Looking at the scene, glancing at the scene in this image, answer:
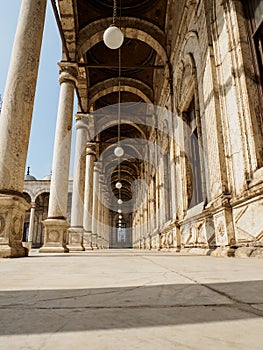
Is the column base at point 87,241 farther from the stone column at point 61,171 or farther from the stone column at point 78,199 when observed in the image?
the stone column at point 61,171

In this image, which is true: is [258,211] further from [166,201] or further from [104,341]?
[166,201]

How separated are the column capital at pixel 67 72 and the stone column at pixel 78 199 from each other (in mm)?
3611

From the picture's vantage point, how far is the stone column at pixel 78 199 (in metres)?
10.5

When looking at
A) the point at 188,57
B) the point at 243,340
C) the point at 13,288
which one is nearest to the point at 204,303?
the point at 243,340

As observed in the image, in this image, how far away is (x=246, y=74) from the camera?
4145 millimetres

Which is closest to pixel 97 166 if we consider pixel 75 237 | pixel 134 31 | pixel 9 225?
pixel 75 237

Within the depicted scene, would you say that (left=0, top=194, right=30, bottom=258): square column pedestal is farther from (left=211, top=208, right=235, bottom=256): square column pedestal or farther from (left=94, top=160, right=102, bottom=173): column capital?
(left=94, top=160, right=102, bottom=173): column capital

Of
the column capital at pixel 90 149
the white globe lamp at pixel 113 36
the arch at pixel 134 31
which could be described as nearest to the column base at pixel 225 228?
the white globe lamp at pixel 113 36

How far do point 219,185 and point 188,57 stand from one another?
403cm

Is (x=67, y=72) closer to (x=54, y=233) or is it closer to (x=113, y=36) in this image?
(x=113, y=36)

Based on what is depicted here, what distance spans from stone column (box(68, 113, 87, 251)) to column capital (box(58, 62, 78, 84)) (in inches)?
142

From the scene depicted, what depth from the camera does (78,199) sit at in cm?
1071

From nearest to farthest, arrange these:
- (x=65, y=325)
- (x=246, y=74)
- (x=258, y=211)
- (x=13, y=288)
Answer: (x=65, y=325) < (x=13, y=288) < (x=258, y=211) < (x=246, y=74)

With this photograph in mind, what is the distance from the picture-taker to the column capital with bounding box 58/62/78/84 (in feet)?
28.7
